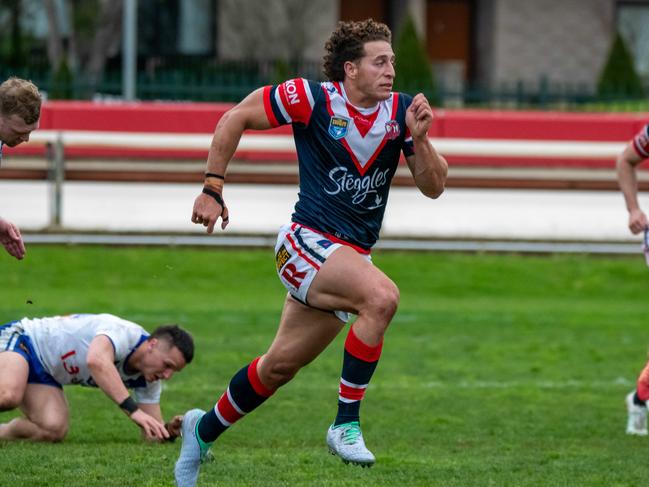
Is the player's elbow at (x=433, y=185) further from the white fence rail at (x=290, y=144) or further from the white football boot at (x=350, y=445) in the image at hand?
the white fence rail at (x=290, y=144)

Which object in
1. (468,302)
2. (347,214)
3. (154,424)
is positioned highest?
(347,214)

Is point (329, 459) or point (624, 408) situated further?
point (624, 408)

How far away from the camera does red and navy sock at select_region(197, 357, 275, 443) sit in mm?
6684

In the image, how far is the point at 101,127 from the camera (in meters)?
19.2

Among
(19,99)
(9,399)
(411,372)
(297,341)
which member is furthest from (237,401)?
(411,372)

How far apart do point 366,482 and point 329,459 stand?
0.79 meters

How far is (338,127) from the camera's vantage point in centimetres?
667

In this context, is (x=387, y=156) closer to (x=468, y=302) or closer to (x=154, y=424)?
(x=154, y=424)

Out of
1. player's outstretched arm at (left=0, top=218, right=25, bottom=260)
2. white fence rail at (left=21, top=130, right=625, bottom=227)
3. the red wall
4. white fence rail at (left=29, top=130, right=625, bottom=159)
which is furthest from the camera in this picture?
the red wall

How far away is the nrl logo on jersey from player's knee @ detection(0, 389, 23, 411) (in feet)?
9.10

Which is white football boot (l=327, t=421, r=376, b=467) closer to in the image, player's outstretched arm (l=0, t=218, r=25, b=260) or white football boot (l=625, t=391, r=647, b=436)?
player's outstretched arm (l=0, t=218, r=25, b=260)

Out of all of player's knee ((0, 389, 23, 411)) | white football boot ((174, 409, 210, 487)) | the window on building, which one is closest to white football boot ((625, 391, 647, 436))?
white football boot ((174, 409, 210, 487))

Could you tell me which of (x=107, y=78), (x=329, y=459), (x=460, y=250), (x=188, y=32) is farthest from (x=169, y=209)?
(x=188, y=32)

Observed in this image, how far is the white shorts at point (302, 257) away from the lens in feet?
21.4
